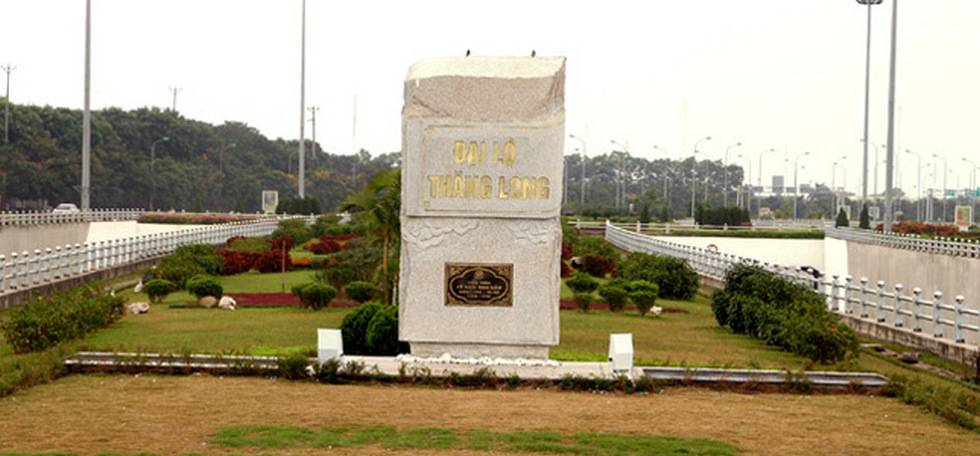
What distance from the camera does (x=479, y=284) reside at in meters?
16.1

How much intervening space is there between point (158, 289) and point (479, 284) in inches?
515

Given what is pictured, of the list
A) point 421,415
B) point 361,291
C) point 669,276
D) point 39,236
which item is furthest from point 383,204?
point 39,236

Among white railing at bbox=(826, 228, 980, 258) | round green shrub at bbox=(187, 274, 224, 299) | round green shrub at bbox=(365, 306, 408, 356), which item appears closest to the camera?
round green shrub at bbox=(365, 306, 408, 356)

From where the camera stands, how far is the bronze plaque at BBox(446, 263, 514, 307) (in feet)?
52.5

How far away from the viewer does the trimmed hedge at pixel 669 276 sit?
32.5m

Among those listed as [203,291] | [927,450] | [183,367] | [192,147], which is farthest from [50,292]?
[192,147]

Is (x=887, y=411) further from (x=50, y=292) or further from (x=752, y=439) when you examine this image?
(x=50, y=292)

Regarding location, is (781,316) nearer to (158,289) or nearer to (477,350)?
(477,350)

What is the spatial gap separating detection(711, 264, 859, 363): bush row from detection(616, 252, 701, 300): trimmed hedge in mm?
6171

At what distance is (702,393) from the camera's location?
14359 millimetres

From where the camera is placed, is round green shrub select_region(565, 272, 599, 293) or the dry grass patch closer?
the dry grass patch

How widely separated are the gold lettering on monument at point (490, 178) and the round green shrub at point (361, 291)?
10163mm

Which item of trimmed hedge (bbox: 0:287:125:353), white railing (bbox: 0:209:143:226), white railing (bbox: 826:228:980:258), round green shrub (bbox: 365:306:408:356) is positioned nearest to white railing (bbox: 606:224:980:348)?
white railing (bbox: 826:228:980:258)

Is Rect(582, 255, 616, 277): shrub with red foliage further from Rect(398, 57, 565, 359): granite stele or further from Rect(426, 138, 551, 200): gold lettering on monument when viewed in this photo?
Rect(426, 138, 551, 200): gold lettering on monument
